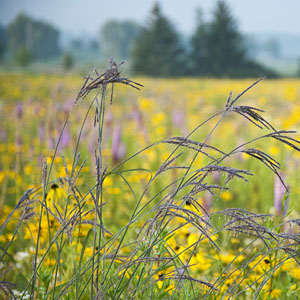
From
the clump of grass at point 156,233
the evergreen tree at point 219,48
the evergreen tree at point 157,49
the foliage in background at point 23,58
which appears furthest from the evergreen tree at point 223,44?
the clump of grass at point 156,233

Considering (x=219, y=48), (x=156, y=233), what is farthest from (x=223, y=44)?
(x=156, y=233)

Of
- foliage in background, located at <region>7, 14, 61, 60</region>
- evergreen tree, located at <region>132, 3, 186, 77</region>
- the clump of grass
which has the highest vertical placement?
foliage in background, located at <region>7, 14, 61, 60</region>

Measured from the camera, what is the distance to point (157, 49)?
3369 centimetres

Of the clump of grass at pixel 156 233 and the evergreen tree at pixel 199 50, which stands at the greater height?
the evergreen tree at pixel 199 50

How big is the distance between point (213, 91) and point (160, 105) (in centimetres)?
326

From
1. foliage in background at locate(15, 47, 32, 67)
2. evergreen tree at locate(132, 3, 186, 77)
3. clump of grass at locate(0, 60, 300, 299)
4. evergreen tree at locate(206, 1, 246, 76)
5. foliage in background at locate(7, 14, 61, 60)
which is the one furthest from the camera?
foliage in background at locate(7, 14, 61, 60)

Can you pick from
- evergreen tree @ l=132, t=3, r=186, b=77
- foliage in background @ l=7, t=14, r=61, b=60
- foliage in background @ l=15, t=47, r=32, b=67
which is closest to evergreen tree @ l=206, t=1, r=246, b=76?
evergreen tree @ l=132, t=3, r=186, b=77

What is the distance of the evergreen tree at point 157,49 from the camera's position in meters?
33.7

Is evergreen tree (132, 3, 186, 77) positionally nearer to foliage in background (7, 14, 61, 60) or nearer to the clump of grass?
the clump of grass

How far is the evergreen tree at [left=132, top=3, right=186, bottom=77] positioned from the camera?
33.7 m

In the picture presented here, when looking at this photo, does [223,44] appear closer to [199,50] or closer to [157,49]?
[199,50]

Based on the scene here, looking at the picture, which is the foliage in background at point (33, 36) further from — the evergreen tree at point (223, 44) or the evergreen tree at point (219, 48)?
the evergreen tree at point (223, 44)

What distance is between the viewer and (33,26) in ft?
273

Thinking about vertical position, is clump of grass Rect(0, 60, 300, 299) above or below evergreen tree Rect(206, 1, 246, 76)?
below
